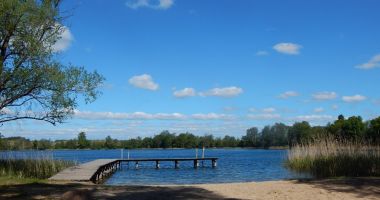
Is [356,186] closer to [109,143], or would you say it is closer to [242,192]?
[242,192]

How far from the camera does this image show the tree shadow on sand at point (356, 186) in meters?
13.7

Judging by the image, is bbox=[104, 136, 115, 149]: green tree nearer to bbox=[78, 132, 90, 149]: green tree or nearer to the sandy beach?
bbox=[78, 132, 90, 149]: green tree

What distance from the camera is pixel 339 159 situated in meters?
22.6

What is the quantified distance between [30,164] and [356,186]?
16341 millimetres

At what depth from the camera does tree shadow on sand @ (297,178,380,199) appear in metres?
13.7

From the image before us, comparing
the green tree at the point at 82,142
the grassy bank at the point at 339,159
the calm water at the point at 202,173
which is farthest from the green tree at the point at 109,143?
the grassy bank at the point at 339,159

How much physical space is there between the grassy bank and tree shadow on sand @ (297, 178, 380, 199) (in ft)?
17.5

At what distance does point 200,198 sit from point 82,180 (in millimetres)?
9063

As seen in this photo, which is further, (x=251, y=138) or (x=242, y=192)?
(x=251, y=138)

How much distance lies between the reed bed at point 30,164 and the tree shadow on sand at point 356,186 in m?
13.6

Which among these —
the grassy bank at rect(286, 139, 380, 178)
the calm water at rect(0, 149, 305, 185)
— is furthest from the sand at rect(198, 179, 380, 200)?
the calm water at rect(0, 149, 305, 185)

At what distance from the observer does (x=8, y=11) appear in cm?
1781

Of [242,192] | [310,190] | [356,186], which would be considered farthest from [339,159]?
[242,192]

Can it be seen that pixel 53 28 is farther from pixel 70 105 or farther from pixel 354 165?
pixel 354 165
